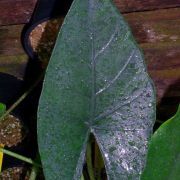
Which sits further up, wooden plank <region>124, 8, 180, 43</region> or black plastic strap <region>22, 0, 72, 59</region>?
black plastic strap <region>22, 0, 72, 59</region>

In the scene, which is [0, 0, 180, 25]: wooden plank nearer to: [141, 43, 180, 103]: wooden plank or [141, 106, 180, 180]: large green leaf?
[141, 43, 180, 103]: wooden plank

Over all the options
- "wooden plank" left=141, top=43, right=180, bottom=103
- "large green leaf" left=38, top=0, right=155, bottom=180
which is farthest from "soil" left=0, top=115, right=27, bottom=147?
"large green leaf" left=38, top=0, right=155, bottom=180

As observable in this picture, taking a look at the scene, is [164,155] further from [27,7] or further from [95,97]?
[27,7]

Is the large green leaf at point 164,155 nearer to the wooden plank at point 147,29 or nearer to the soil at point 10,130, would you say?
the wooden plank at point 147,29

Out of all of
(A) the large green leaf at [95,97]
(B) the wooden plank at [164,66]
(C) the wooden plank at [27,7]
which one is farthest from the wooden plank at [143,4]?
(A) the large green leaf at [95,97]

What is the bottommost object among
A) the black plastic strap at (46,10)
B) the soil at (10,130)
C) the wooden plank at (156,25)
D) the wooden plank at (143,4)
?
the soil at (10,130)

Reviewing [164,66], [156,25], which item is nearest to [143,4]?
[156,25]
